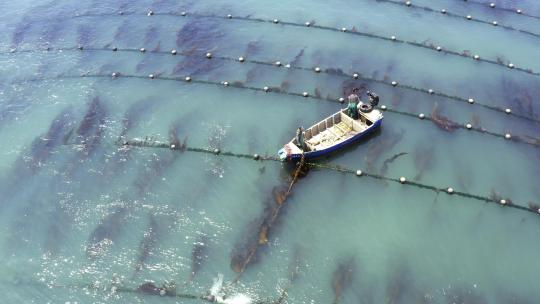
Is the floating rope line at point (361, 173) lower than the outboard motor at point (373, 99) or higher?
lower

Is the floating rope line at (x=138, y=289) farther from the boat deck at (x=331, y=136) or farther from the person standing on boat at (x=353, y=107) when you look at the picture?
the person standing on boat at (x=353, y=107)

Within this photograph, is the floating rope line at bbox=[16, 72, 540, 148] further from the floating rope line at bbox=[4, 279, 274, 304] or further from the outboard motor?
the floating rope line at bbox=[4, 279, 274, 304]

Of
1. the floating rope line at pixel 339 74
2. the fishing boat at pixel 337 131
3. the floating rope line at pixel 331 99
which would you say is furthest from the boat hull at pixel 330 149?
the floating rope line at pixel 339 74

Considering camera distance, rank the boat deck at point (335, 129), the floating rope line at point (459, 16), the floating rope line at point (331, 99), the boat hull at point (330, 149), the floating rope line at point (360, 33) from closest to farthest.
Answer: the boat hull at point (330, 149), the boat deck at point (335, 129), the floating rope line at point (331, 99), the floating rope line at point (360, 33), the floating rope line at point (459, 16)

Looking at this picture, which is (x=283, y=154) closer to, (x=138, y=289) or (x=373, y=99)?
(x=373, y=99)

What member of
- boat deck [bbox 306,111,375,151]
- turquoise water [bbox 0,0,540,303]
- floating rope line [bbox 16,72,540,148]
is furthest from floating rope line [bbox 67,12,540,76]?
boat deck [bbox 306,111,375,151]

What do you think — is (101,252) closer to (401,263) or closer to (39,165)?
(39,165)
